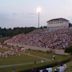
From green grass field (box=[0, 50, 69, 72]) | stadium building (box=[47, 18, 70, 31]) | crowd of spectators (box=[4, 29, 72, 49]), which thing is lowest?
green grass field (box=[0, 50, 69, 72])

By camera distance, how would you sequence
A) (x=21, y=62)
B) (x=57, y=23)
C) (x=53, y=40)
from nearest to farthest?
(x=21, y=62) → (x=53, y=40) → (x=57, y=23)

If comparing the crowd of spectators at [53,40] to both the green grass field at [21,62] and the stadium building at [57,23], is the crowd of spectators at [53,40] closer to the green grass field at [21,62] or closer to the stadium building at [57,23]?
the stadium building at [57,23]

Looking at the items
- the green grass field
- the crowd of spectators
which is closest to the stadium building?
the crowd of spectators

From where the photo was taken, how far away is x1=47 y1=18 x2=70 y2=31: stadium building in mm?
70312

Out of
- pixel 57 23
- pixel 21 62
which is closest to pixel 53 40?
pixel 57 23

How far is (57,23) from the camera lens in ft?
235

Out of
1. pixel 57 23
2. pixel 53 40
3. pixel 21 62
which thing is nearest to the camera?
pixel 21 62

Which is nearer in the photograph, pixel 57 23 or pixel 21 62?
pixel 21 62

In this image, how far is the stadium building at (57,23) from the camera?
70.3 m

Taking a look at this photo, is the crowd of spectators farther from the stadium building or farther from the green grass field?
the green grass field

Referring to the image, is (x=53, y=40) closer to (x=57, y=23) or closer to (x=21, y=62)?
(x=57, y=23)

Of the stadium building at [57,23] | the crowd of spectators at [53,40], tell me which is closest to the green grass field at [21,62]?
the crowd of spectators at [53,40]

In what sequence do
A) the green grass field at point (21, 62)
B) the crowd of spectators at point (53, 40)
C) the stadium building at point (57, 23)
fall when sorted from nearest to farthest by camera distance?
the green grass field at point (21, 62) → the crowd of spectators at point (53, 40) → the stadium building at point (57, 23)

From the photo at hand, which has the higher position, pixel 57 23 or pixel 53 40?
pixel 57 23
